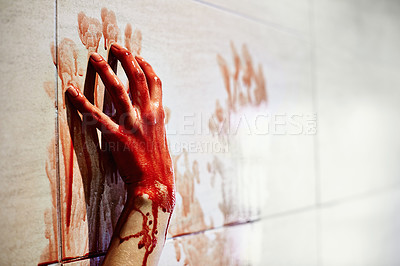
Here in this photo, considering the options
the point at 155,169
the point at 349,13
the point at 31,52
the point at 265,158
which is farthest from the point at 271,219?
the point at 349,13

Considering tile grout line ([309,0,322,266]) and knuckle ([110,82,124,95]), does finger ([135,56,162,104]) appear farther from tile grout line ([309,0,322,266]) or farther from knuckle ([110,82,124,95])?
tile grout line ([309,0,322,266])

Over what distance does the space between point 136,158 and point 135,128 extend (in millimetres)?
51

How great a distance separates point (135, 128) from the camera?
25.4 inches

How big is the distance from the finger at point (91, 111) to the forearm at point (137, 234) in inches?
4.9

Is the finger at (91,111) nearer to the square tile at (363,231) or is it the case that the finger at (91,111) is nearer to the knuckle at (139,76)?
the knuckle at (139,76)

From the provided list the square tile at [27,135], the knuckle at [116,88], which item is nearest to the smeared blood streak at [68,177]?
the square tile at [27,135]

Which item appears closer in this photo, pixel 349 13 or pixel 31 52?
pixel 31 52

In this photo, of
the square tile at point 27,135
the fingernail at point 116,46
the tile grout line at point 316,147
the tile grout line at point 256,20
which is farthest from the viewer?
the tile grout line at point 316,147

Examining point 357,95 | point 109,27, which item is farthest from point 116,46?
point 357,95

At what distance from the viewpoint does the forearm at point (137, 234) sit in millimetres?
629

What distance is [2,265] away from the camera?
1.93ft

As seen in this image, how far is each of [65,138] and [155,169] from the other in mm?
165

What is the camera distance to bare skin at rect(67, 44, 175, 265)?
0.64 m

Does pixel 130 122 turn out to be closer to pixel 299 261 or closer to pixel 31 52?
pixel 31 52
